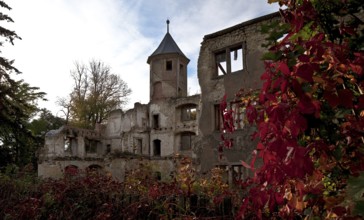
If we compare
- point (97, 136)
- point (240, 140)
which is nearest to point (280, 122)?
point (240, 140)

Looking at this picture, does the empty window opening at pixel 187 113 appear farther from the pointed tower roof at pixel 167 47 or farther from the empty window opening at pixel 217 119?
the empty window opening at pixel 217 119

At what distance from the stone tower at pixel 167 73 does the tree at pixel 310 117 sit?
32936 mm

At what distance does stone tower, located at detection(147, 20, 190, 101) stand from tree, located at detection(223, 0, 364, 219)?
32936 millimetres

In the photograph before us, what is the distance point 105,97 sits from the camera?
4038 cm

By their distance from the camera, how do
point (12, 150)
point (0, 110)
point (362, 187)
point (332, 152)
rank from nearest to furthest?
point (362, 187) → point (332, 152) → point (0, 110) → point (12, 150)

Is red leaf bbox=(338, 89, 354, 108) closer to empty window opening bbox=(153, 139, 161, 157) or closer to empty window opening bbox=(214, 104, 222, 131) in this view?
empty window opening bbox=(214, 104, 222, 131)

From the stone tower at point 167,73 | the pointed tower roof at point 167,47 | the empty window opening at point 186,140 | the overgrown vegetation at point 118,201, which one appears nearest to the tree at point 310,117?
the overgrown vegetation at point 118,201

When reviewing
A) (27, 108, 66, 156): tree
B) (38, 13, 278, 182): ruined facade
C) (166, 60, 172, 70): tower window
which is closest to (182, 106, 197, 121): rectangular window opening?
(38, 13, 278, 182): ruined facade

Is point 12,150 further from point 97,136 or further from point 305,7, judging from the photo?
point 305,7

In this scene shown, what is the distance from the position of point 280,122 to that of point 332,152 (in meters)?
0.56

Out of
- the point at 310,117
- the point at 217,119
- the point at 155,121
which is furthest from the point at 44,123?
the point at 310,117

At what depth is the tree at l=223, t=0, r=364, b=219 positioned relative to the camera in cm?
120

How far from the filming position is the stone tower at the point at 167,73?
35375mm

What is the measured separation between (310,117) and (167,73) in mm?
34235
